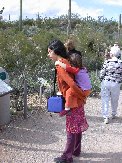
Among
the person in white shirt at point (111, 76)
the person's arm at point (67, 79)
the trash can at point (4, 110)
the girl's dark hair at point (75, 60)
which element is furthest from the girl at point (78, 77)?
the person in white shirt at point (111, 76)

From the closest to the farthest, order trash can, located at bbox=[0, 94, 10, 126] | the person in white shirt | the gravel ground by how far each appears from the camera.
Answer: the gravel ground < trash can, located at bbox=[0, 94, 10, 126] < the person in white shirt

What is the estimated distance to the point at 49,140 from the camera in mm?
6523

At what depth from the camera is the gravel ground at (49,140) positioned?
226 inches

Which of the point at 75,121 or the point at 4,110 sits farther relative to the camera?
the point at 4,110

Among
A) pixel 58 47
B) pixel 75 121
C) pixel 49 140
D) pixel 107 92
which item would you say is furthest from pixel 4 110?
pixel 58 47

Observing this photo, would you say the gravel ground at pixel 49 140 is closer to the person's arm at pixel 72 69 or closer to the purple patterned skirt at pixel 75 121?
the purple patterned skirt at pixel 75 121

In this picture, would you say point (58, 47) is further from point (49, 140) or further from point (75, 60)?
point (49, 140)

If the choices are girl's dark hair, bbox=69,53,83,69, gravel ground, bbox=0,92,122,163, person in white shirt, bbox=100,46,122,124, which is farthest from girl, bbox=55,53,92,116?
person in white shirt, bbox=100,46,122,124

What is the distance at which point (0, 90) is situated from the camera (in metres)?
6.05

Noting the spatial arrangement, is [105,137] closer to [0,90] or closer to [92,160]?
[92,160]

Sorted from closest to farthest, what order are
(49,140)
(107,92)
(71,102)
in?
(71,102), (49,140), (107,92)

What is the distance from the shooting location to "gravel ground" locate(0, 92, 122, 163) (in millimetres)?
5730

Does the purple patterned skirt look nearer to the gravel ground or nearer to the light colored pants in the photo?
the gravel ground

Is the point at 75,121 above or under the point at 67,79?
under
